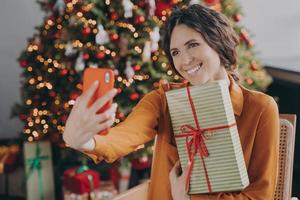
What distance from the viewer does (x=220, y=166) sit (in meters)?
1.07

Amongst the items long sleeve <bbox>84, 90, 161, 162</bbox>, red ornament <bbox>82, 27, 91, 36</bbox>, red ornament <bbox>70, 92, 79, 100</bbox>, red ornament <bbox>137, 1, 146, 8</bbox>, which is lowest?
long sleeve <bbox>84, 90, 161, 162</bbox>

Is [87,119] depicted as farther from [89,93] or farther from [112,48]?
[112,48]

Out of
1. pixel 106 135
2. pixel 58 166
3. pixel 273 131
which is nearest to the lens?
pixel 106 135

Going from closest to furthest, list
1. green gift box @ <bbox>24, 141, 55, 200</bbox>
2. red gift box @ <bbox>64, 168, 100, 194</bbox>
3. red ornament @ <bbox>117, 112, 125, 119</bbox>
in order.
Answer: red ornament @ <bbox>117, 112, 125, 119</bbox> < red gift box @ <bbox>64, 168, 100, 194</bbox> < green gift box @ <bbox>24, 141, 55, 200</bbox>

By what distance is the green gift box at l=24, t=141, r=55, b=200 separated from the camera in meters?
3.39

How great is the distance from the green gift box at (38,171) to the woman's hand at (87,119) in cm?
262

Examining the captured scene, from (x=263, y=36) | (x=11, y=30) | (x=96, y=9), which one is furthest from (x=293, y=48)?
(x=11, y=30)

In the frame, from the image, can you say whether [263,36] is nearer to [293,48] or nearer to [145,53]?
[293,48]

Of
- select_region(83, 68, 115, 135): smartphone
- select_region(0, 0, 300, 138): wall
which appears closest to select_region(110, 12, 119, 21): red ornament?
select_region(0, 0, 300, 138): wall

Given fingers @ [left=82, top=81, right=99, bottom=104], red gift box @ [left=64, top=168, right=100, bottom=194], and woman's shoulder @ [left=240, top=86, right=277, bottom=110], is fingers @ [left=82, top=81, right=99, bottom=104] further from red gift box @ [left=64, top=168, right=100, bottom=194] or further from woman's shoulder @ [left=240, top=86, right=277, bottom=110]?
red gift box @ [left=64, top=168, right=100, bottom=194]

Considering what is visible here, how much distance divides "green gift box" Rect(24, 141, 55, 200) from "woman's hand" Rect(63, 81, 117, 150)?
2.62m

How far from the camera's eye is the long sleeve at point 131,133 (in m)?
1.02

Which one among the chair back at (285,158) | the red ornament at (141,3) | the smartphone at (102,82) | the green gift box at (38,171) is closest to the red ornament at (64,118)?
the green gift box at (38,171)

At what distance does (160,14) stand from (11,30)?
69.2 inches
